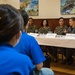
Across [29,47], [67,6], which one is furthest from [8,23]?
[67,6]

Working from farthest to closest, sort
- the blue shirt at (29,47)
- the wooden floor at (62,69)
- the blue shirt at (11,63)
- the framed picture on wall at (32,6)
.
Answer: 1. the framed picture on wall at (32,6)
2. the wooden floor at (62,69)
3. the blue shirt at (29,47)
4. the blue shirt at (11,63)

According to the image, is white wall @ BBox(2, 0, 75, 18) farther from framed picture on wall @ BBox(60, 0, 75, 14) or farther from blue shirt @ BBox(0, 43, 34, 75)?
blue shirt @ BBox(0, 43, 34, 75)

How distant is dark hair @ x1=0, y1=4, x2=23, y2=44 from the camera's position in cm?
77

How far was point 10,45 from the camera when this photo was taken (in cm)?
82

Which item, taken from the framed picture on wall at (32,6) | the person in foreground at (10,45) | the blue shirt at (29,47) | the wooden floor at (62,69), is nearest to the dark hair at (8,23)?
Answer: the person in foreground at (10,45)

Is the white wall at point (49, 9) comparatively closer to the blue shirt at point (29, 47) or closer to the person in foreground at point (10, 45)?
the blue shirt at point (29, 47)

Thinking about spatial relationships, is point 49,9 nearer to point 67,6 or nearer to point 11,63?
point 67,6

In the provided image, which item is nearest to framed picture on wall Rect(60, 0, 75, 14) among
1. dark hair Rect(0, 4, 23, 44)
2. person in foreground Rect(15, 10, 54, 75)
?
person in foreground Rect(15, 10, 54, 75)

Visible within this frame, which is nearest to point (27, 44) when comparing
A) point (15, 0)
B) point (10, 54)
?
point (10, 54)

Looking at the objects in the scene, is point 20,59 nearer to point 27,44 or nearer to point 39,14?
point 27,44

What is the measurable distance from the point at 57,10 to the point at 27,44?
553cm

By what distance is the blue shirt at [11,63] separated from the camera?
2.35ft

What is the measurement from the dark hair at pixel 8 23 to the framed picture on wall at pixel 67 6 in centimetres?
587

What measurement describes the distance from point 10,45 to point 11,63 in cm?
12
